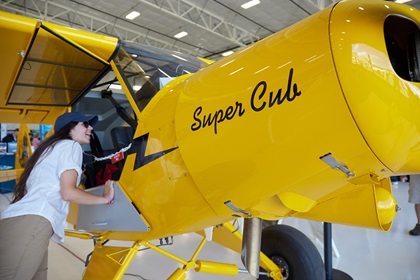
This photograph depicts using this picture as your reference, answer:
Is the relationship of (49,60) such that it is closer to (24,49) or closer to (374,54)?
(24,49)

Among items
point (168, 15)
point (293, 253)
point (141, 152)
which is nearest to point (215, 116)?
point (141, 152)

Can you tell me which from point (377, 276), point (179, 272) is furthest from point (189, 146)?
point (377, 276)

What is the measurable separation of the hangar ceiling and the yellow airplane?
829 centimetres

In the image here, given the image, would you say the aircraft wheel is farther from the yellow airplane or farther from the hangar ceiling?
the hangar ceiling

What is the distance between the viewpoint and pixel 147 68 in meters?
2.14

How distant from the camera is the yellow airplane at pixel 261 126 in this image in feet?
2.88

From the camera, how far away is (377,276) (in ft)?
9.73

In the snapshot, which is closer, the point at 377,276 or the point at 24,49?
the point at 24,49

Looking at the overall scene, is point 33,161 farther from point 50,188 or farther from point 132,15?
point 132,15

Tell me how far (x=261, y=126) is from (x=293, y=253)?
5.64 feet

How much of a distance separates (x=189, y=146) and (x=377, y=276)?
2788 millimetres

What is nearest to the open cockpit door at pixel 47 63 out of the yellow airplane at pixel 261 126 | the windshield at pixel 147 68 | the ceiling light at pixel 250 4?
Result: the yellow airplane at pixel 261 126

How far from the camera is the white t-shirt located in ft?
5.20

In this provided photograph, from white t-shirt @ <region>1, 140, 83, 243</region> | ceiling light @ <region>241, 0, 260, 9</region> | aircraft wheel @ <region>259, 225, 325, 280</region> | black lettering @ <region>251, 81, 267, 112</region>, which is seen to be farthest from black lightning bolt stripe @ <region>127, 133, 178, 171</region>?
ceiling light @ <region>241, 0, 260, 9</region>
